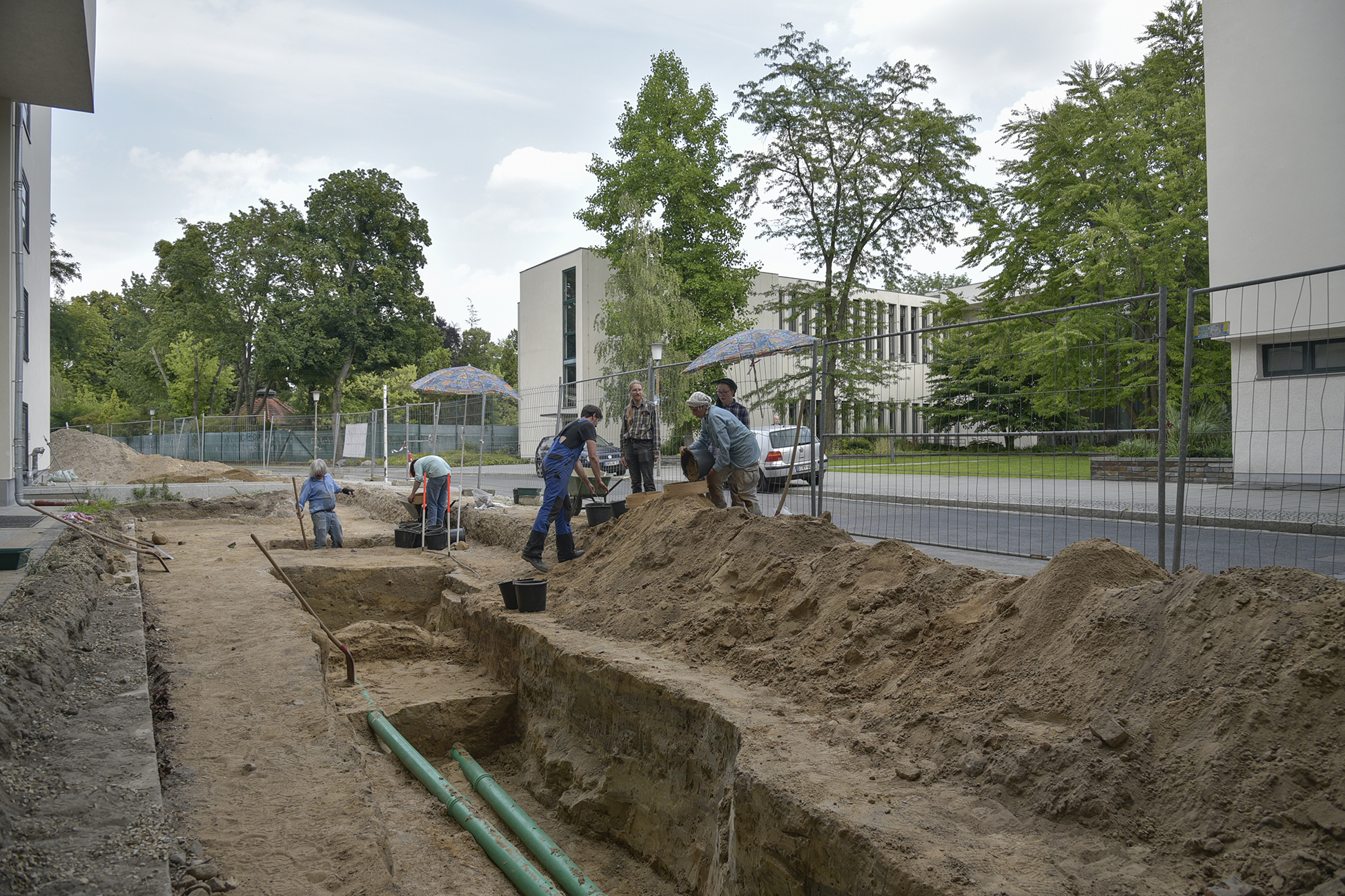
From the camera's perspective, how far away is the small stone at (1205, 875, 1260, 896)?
217cm

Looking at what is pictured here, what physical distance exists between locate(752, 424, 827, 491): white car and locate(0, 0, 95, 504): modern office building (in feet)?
27.3

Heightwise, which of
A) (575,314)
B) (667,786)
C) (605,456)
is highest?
(575,314)

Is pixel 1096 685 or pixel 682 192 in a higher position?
pixel 682 192

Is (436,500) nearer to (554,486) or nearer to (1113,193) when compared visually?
(554,486)

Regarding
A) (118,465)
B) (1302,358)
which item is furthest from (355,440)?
(1302,358)

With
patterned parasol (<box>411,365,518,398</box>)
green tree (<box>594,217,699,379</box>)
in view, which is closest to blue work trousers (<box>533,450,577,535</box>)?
patterned parasol (<box>411,365,518,398</box>)

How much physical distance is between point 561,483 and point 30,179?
12989mm

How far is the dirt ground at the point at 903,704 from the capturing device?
2.52 meters

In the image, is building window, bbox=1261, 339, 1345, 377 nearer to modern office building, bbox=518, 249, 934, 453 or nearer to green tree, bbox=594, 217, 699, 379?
modern office building, bbox=518, 249, 934, 453

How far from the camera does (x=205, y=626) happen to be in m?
6.00

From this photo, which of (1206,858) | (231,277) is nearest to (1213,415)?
(1206,858)

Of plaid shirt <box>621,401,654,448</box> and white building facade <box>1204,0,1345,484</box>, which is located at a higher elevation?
white building facade <box>1204,0,1345,484</box>

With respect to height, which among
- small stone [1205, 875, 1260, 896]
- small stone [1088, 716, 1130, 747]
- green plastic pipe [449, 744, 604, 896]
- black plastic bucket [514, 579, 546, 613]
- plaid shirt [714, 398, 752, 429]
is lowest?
green plastic pipe [449, 744, 604, 896]

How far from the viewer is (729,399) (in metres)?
8.26
